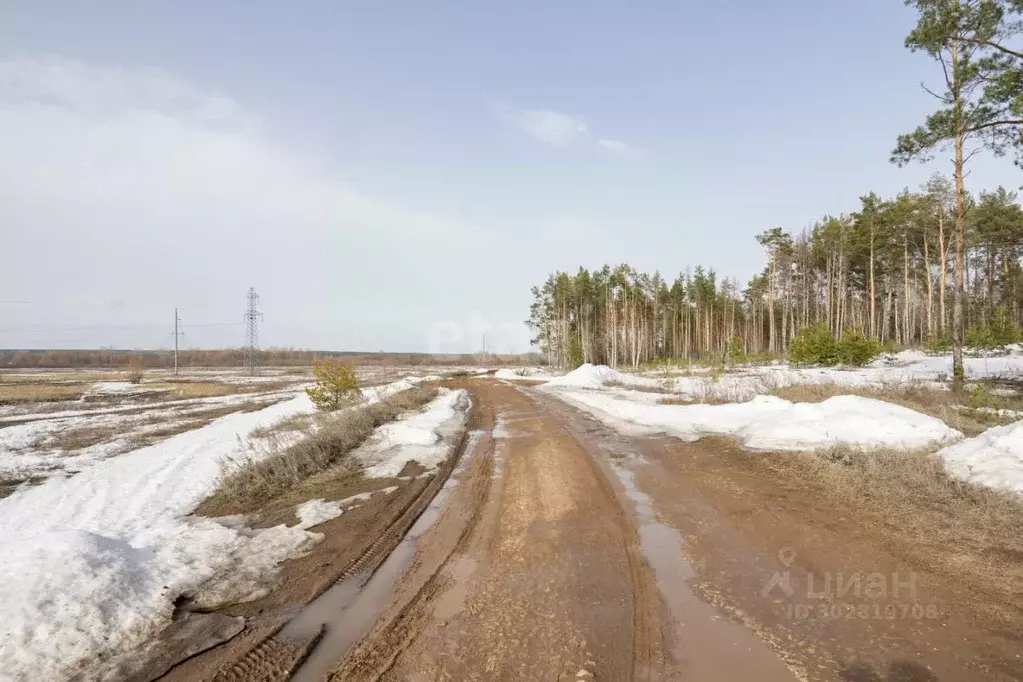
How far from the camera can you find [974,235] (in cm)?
3941

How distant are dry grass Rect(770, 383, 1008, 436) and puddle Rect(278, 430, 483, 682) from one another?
11.5 m

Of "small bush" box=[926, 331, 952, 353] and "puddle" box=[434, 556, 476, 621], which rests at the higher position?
"small bush" box=[926, 331, 952, 353]

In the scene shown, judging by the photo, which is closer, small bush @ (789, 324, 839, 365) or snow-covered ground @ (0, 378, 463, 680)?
snow-covered ground @ (0, 378, 463, 680)

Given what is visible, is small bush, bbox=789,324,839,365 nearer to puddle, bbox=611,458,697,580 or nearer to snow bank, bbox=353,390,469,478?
snow bank, bbox=353,390,469,478

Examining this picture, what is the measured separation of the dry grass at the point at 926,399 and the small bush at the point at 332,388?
16.7 meters

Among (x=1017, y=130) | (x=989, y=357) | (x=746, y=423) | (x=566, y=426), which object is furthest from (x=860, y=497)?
(x=989, y=357)

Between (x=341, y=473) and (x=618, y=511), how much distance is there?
18.2 feet

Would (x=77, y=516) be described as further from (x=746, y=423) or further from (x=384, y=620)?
(x=746, y=423)

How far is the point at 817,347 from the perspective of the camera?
28641 mm

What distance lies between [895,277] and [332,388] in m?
57.4

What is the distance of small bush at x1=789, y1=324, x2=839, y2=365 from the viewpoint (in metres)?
28.5

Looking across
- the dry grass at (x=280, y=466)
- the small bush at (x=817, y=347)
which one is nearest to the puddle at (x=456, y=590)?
the dry grass at (x=280, y=466)

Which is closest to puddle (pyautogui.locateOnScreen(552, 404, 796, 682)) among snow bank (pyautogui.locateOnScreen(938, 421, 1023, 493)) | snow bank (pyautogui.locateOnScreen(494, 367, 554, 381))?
snow bank (pyautogui.locateOnScreen(938, 421, 1023, 493))

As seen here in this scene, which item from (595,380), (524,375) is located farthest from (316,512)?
(524,375)
